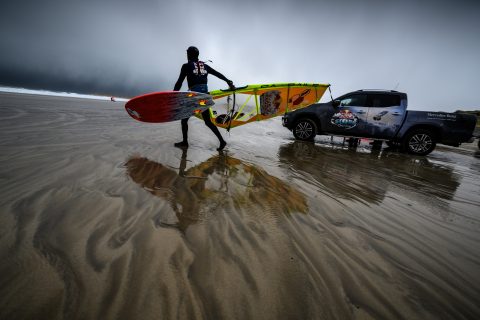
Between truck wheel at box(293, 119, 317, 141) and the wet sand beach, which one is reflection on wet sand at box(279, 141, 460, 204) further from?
truck wheel at box(293, 119, 317, 141)

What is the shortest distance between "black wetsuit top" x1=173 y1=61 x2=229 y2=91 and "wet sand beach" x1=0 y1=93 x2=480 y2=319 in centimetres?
285

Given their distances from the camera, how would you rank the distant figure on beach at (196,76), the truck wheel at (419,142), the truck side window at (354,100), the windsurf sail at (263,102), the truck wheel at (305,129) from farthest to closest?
1. the truck wheel at (305,129)
2. the truck side window at (354,100)
3. the truck wheel at (419,142)
4. the windsurf sail at (263,102)
5. the distant figure on beach at (196,76)

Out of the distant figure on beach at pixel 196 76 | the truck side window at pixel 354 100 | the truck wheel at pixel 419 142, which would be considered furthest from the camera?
the truck side window at pixel 354 100

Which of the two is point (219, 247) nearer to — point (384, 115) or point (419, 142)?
point (384, 115)

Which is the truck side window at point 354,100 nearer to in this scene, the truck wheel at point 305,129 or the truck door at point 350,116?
the truck door at point 350,116

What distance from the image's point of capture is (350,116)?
8125 millimetres

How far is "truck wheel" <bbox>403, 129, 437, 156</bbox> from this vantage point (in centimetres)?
789

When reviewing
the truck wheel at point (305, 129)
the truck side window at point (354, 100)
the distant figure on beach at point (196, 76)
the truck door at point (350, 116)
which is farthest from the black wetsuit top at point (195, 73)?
the truck side window at point (354, 100)

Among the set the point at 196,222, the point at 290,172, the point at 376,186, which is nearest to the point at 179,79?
the point at 290,172

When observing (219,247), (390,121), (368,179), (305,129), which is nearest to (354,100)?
(390,121)

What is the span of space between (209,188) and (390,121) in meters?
7.95

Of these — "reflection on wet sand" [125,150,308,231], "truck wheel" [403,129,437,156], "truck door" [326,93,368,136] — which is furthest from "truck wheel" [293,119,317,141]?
"reflection on wet sand" [125,150,308,231]

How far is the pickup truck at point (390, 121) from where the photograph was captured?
7500 mm

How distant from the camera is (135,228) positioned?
1.88 metres
